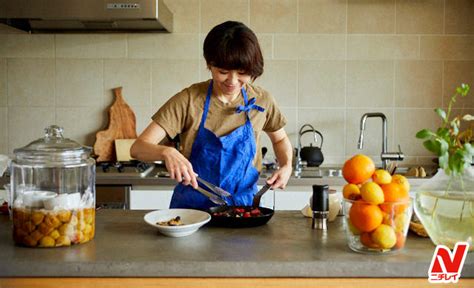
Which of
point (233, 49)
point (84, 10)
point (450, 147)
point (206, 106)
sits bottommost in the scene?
point (450, 147)

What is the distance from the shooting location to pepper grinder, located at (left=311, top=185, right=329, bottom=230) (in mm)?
1689

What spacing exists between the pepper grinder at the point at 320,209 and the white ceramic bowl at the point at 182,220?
319mm

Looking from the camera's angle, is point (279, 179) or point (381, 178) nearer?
point (381, 178)

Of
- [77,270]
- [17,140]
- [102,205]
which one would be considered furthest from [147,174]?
[77,270]

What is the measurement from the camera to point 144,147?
193cm

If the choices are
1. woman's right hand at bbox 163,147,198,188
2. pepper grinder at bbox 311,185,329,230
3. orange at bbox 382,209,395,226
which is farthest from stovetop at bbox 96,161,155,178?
orange at bbox 382,209,395,226

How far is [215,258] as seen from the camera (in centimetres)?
138

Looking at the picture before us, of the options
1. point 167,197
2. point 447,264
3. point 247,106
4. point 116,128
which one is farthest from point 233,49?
point 116,128

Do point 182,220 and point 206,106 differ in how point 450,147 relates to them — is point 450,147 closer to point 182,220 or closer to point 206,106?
point 182,220

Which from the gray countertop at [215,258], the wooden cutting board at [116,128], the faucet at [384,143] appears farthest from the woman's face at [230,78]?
the wooden cutting board at [116,128]

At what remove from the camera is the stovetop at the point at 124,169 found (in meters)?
2.99

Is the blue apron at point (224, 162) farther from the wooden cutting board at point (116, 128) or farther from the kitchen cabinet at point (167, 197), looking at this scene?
the wooden cutting board at point (116, 128)

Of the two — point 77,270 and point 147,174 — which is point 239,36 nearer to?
point 77,270

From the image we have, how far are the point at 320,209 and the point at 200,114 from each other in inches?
25.2
